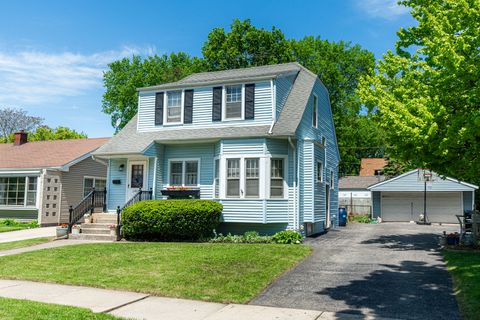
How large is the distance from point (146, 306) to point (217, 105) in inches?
456

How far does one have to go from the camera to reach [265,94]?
17.1 metres

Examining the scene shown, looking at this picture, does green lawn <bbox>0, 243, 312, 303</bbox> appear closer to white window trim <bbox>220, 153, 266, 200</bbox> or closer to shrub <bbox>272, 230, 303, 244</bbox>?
shrub <bbox>272, 230, 303, 244</bbox>

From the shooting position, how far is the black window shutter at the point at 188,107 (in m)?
18.3

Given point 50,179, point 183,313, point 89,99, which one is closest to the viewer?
point 183,313

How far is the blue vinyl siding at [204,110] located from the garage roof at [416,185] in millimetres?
17416

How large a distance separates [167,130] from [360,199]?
75.2 ft

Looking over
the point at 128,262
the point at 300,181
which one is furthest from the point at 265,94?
the point at 128,262

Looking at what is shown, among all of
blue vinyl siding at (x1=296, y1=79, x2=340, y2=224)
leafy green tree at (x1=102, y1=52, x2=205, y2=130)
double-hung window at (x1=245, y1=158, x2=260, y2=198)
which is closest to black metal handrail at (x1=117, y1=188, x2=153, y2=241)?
double-hung window at (x1=245, y1=158, x2=260, y2=198)

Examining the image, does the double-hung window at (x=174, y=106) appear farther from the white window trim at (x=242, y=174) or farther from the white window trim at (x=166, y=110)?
the white window trim at (x=242, y=174)

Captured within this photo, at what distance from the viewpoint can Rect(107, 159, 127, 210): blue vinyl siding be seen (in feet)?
61.4

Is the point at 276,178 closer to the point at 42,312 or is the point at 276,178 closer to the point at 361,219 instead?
the point at 42,312

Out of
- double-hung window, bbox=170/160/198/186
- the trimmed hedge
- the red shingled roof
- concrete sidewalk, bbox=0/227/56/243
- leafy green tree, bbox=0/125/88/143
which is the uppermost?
leafy green tree, bbox=0/125/88/143

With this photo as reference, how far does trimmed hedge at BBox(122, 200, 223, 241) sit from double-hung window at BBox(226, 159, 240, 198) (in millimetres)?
859

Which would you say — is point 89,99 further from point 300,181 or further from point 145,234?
point 300,181
